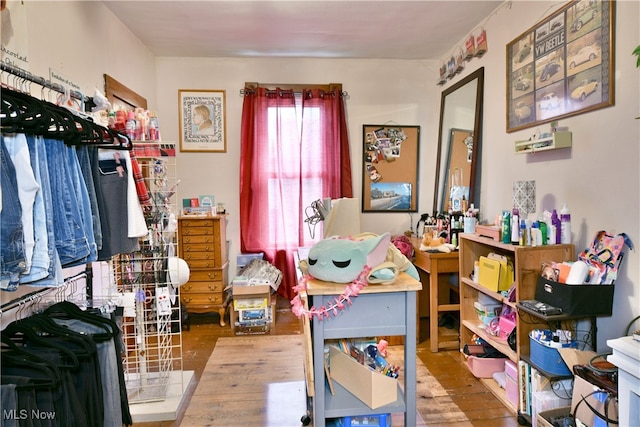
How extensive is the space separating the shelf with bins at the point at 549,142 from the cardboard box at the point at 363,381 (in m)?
1.64

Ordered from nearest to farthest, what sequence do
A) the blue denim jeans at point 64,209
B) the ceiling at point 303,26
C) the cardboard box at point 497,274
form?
1. the blue denim jeans at point 64,209
2. the cardboard box at point 497,274
3. the ceiling at point 303,26

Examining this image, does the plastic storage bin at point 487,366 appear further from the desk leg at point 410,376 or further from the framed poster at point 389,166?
the framed poster at point 389,166

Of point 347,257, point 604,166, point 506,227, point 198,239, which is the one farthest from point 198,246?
point 604,166

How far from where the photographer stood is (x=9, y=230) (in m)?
1.12

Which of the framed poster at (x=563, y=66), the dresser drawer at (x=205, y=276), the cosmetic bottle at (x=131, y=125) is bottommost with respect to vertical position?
the dresser drawer at (x=205, y=276)

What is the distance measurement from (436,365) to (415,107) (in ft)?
8.70

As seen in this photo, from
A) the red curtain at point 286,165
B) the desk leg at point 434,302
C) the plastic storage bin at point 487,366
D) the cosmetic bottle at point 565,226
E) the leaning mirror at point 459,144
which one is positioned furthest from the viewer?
the red curtain at point 286,165

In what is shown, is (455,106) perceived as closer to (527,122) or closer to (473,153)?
(473,153)

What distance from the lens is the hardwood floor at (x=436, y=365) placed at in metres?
2.15

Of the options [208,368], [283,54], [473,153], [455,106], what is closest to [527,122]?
[473,153]

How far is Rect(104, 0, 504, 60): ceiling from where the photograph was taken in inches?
113

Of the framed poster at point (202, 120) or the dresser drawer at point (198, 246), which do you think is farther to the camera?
the framed poster at point (202, 120)

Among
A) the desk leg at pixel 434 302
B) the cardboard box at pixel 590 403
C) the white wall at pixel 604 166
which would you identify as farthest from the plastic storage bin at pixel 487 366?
the cardboard box at pixel 590 403

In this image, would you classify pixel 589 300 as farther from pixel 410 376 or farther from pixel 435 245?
pixel 435 245
